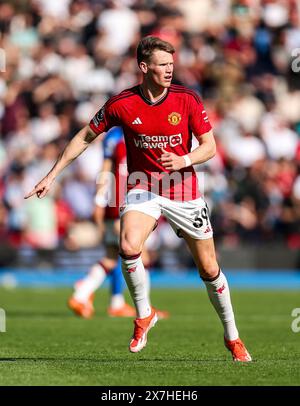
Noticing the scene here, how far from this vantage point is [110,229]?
13992mm

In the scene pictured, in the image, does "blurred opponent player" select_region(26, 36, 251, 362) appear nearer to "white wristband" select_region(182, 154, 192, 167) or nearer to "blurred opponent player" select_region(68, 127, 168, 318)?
"white wristband" select_region(182, 154, 192, 167)

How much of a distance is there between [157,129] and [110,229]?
5.36 m

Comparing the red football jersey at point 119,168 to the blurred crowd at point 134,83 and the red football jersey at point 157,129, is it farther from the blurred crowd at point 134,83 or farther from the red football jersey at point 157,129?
the blurred crowd at point 134,83

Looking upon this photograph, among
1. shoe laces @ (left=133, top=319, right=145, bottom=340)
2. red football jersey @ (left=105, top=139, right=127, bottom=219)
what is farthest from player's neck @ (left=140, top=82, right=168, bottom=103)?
red football jersey @ (left=105, top=139, right=127, bottom=219)

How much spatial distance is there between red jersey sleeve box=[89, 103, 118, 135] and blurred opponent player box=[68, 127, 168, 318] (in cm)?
416

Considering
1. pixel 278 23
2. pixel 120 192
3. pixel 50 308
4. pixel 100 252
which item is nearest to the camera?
pixel 120 192

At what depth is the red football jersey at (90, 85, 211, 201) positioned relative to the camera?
344 inches

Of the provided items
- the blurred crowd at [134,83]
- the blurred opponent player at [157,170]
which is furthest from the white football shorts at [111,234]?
the blurred crowd at [134,83]

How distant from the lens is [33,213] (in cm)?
2006

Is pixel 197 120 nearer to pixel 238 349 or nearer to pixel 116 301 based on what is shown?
pixel 238 349

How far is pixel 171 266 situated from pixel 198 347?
32.8 ft

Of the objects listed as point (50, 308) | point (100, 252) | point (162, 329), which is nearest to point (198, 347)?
point (162, 329)

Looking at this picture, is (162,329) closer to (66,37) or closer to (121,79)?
(121,79)

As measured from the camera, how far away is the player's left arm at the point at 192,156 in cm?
822
